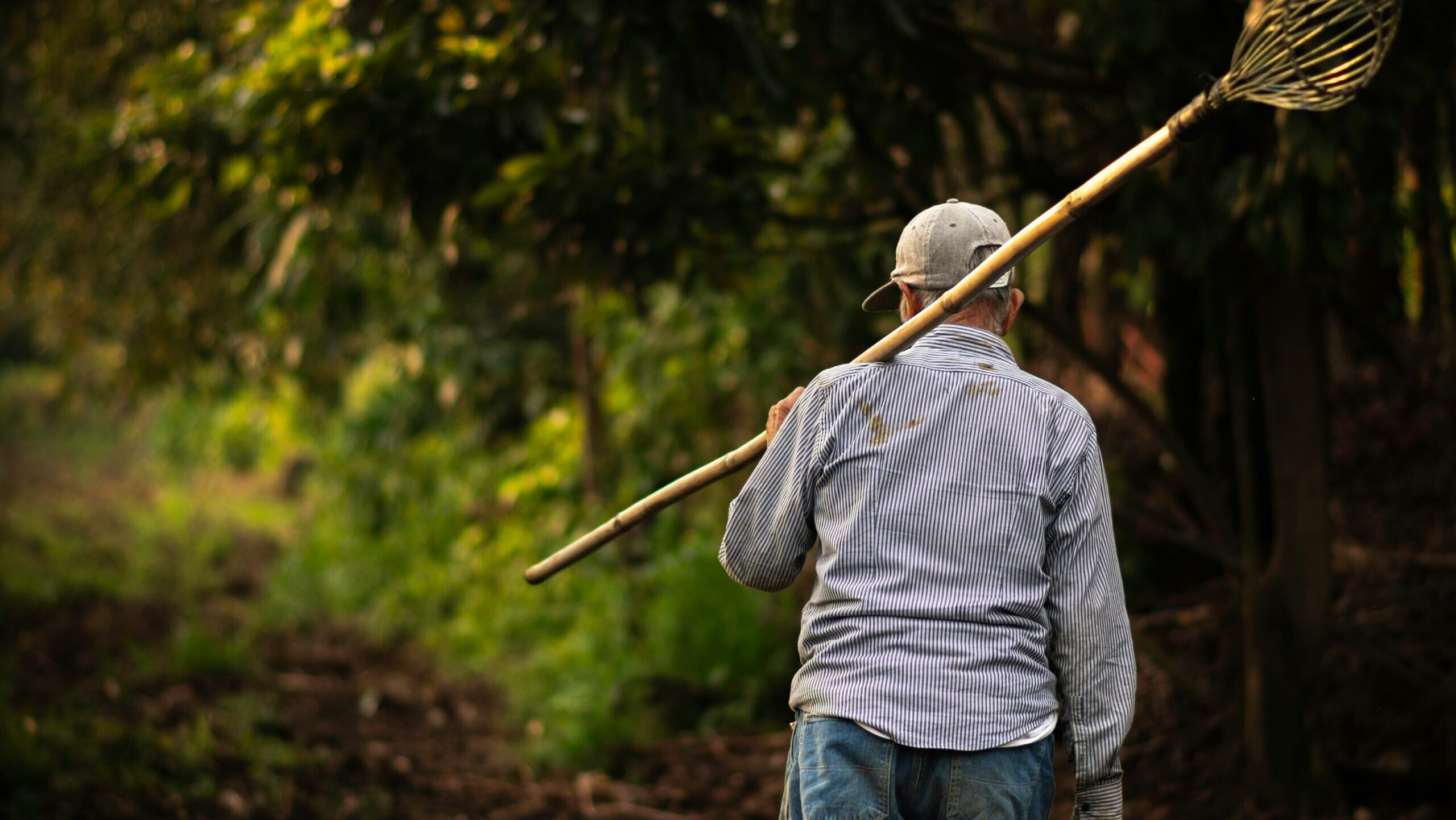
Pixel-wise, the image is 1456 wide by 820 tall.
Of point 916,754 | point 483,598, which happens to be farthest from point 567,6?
point 483,598

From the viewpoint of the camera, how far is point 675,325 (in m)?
6.05

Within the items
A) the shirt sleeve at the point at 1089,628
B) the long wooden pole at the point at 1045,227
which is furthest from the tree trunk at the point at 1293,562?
the shirt sleeve at the point at 1089,628

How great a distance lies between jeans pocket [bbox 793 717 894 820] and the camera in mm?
1973

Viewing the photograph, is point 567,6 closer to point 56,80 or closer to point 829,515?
point 829,515

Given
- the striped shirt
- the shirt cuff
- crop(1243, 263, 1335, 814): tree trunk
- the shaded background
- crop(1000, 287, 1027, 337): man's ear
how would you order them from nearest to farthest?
the striped shirt, the shirt cuff, crop(1000, 287, 1027, 337): man's ear, the shaded background, crop(1243, 263, 1335, 814): tree trunk

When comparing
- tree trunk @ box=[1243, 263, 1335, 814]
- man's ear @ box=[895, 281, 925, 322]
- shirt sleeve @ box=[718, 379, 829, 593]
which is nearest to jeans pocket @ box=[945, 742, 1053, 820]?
shirt sleeve @ box=[718, 379, 829, 593]

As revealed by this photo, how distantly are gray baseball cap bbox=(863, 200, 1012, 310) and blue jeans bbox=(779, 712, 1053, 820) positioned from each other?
2.51ft

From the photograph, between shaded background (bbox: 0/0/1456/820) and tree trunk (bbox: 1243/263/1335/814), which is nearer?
shaded background (bbox: 0/0/1456/820)

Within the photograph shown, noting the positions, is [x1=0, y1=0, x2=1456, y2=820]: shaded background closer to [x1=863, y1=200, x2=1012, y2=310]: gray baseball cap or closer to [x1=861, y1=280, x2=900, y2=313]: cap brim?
[x1=861, y1=280, x2=900, y2=313]: cap brim

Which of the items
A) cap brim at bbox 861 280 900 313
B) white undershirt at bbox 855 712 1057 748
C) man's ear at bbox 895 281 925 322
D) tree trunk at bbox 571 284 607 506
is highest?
man's ear at bbox 895 281 925 322

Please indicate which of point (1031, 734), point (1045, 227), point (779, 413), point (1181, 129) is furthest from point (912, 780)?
point (1181, 129)

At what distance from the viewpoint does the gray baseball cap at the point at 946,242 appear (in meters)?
2.16

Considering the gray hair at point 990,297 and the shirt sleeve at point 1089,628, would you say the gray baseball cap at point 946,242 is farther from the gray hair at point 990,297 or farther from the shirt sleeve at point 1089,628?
the shirt sleeve at point 1089,628

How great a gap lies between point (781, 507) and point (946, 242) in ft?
1.75
